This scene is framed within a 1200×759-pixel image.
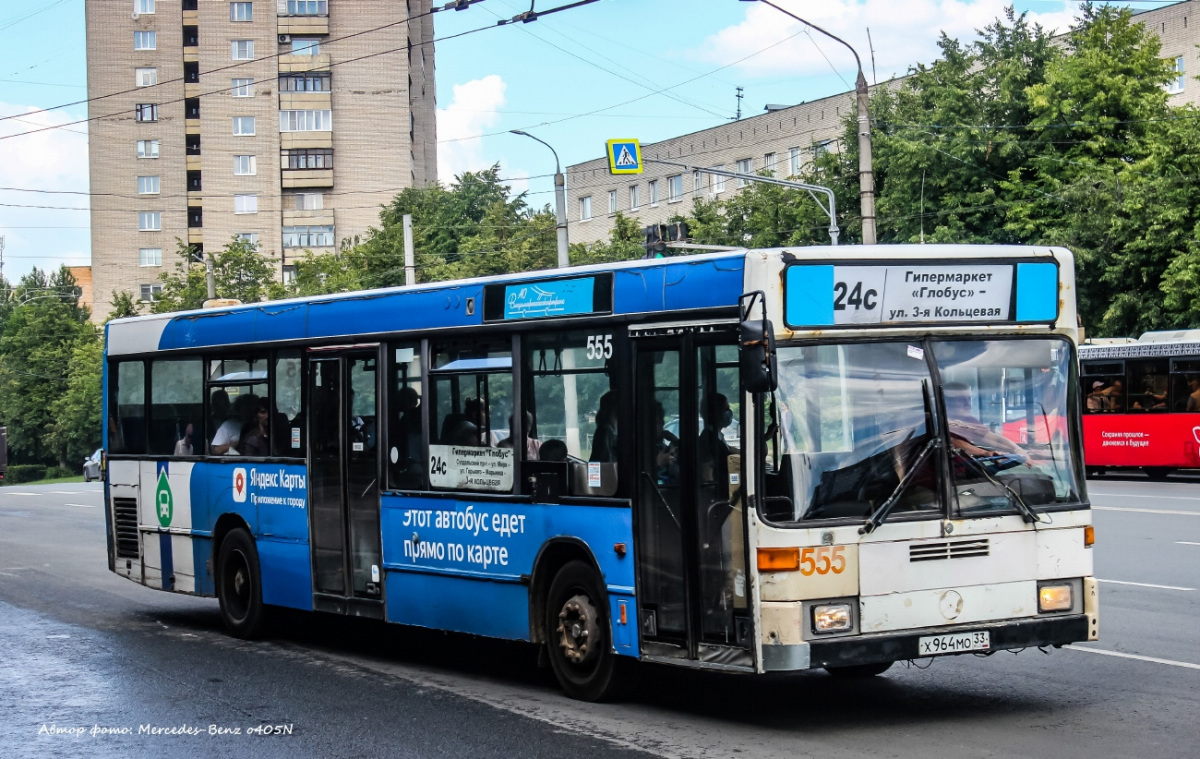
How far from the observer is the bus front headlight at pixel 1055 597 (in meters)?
8.49

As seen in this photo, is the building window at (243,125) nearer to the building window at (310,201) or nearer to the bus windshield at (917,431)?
the building window at (310,201)

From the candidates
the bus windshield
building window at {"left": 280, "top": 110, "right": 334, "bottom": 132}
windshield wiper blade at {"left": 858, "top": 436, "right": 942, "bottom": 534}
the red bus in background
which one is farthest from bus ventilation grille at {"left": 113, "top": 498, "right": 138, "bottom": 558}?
building window at {"left": 280, "top": 110, "right": 334, "bottom": 132}

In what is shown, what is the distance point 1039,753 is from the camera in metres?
7.44

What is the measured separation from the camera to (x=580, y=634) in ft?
30.8

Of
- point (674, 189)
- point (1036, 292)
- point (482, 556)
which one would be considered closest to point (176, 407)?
point (482, 556)

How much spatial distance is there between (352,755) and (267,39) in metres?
86.4

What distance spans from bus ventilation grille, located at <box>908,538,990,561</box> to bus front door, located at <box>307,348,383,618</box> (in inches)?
180

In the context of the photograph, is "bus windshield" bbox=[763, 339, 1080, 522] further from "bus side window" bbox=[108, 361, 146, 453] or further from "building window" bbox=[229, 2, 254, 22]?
"building window" bbox=[229, 2, 254, 22]

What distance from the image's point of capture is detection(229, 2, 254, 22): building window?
→ 89.3m

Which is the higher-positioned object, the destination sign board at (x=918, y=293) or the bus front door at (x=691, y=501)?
the destination sign board at (x=918, y=293)

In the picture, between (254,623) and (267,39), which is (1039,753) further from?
(267,39)

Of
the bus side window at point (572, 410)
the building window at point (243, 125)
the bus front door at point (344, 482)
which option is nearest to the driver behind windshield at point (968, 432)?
the bus side window at point (572, 410)

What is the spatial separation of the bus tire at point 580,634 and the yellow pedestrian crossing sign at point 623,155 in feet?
74.9

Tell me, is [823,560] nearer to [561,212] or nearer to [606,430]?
[606,430]
